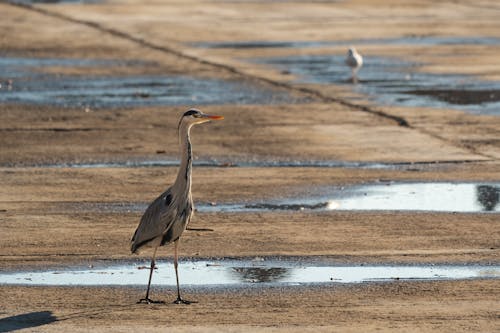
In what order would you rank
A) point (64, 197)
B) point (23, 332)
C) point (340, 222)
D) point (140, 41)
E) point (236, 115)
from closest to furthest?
point (23, 332) → point (340, 222) → point (64, 197) → point (236, 115) → point (140, 41)

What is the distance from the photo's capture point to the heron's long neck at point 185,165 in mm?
10867

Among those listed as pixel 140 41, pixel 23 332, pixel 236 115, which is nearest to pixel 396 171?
pixel 236 115

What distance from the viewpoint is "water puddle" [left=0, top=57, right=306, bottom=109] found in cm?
2327

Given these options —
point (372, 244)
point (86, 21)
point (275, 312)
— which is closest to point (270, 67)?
point (86, 21)

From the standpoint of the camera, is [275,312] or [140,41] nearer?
[275,312]

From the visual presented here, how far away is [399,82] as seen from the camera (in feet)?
83.1

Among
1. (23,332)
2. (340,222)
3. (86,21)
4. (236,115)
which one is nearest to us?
(23,332)

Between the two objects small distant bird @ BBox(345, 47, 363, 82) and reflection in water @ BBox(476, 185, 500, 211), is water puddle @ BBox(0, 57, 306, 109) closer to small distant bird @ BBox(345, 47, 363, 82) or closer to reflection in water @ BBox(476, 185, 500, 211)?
small distant bird @ BBox(345, 47, 363, 82)

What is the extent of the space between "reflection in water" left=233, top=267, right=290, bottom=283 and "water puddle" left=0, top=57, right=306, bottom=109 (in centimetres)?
1085

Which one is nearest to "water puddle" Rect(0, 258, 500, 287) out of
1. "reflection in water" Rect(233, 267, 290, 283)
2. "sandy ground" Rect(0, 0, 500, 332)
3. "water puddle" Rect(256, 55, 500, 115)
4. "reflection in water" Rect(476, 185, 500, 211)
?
"reflection in water" Rect(233, 267, 290, 283)

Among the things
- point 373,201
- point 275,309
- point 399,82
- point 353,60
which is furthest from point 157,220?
point 353,60

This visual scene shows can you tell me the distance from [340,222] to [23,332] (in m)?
4.73

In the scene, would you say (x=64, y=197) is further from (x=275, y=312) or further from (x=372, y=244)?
(x=275, y=312)

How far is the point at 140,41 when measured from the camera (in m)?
32.1
